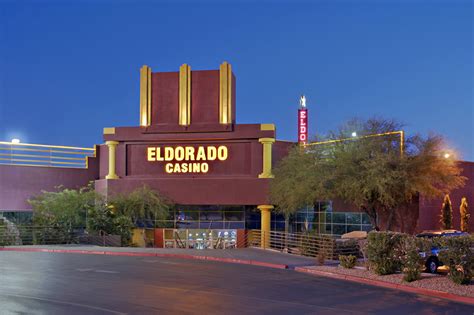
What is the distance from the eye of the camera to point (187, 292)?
52.7 ft

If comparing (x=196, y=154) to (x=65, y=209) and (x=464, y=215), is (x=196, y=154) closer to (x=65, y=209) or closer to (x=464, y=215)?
(x=65, y=209)

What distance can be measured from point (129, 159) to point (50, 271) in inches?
821

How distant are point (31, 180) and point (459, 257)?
1297 inches

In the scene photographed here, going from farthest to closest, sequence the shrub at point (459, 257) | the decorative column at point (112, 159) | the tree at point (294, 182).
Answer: the decorative column at point (112, 159) < the tree at point (294, 182) < the shrub at point (459, 257)

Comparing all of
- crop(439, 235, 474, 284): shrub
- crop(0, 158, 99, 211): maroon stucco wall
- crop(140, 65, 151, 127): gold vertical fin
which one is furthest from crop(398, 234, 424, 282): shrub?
crop(0, 158, 99, 211): maroon stucco wall

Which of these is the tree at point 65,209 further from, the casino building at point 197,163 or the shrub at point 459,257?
the shrub at point 459,257

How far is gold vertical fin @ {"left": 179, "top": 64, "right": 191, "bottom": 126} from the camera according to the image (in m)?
40.0

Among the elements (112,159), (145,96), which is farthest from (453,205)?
(112,159)

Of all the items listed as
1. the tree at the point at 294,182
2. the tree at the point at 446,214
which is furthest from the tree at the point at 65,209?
the tree at the point at 446,214

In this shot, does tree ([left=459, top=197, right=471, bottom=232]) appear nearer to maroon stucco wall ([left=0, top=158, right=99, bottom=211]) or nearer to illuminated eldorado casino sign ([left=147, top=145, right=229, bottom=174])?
illuminated eldorado casino sign ([left=147, top=145, right=229, bottom=174])

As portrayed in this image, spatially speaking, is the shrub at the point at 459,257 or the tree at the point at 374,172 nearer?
the shrub at the point at 459,257

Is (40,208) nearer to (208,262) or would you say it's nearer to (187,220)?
(187,220)

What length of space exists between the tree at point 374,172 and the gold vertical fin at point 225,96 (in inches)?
282

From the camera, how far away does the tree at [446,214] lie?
108 feet
